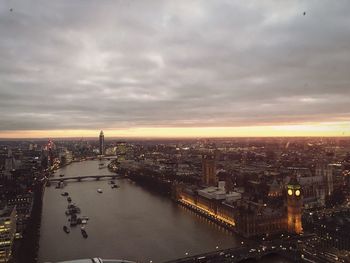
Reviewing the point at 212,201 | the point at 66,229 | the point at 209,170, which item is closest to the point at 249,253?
the point at 212,201

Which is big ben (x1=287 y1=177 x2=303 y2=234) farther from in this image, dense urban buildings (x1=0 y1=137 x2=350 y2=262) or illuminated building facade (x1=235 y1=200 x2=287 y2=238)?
illuminated building facade (x1=235 y1=200 x2=287 y2=238)

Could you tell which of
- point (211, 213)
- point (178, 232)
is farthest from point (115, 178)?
point (178, 232)

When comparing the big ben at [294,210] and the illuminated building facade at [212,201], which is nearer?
the big ben at [294,210]

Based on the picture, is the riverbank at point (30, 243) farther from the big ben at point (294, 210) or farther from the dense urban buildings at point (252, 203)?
the big ben at point (294, 210)

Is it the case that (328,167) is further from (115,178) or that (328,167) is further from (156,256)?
(115,178)

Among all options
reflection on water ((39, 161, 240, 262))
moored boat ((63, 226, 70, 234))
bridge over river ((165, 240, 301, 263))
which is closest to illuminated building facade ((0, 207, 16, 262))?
reflection on water ((39, 161, 240, 262))

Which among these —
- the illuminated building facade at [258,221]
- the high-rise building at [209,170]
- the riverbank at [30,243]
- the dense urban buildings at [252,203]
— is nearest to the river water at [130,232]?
the riverbank at [30,243]

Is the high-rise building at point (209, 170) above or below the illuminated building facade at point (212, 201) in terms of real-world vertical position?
above

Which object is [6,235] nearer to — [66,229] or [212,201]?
[66,229]
